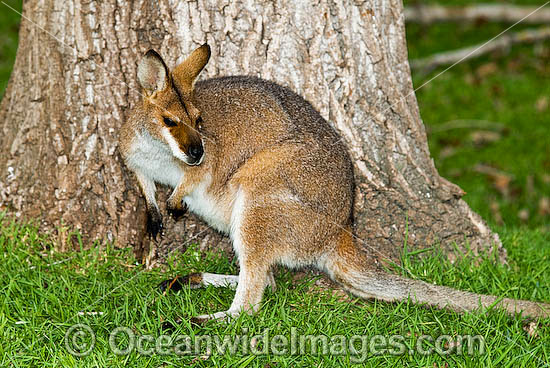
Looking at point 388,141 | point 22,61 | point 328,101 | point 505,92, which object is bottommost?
point 505,92

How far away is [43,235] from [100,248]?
31cm

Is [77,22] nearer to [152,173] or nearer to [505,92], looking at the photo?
[152,173]

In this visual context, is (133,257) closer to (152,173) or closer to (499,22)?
(152,173)

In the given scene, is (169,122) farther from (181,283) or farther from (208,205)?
(181,283)

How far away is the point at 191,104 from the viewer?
3170mm

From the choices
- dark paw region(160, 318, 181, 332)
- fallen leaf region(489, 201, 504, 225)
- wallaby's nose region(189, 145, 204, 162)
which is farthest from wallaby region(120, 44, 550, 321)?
fallen leaf region(489, 201, 504, 225)

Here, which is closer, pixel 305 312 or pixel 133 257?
pixel 305 312

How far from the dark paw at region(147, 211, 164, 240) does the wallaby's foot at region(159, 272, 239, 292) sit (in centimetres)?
37

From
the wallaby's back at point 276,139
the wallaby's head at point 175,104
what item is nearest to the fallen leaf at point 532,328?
the wallaby's back at point 276,139

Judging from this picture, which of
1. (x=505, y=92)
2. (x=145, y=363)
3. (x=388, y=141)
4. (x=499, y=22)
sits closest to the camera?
(x=145, y=363)

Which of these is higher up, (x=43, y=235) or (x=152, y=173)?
(x=152, y=173)

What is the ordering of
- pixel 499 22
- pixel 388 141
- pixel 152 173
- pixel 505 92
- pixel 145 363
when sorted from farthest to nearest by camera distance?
pixel 499 22, pixel 505 92, pixel 388 141, pixel 152 173, pixel 145 363

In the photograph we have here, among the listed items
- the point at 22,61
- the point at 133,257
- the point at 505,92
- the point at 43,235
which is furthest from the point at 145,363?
the point at 505,92

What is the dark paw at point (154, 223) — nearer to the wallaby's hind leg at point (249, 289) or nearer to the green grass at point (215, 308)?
the green grass at point (215, 308)
